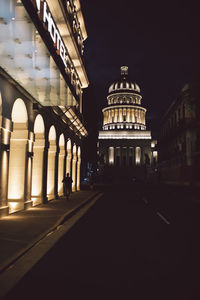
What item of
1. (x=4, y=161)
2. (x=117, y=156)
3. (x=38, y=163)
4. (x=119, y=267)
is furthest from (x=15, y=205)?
(x=117, y=156)

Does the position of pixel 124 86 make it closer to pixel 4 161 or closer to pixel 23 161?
pixel 23 161

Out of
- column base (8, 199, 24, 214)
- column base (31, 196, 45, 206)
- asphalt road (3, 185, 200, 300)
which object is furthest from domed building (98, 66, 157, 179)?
asphalt road (3, 185, 200, 300)

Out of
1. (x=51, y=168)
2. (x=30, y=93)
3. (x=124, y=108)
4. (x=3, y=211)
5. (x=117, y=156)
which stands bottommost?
(x=3, y=211)

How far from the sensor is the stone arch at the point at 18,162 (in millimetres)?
13375

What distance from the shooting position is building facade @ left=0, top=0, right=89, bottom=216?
7.75 metres

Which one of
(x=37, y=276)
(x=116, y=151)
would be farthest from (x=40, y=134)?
(x=116, y=151)

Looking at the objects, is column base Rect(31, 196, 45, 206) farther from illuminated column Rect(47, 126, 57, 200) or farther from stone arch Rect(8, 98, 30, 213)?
illuminated column Rect(47, 126, 57, 200)

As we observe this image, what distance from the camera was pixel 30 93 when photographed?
44.2 feet

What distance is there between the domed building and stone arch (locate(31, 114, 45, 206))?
7263cm

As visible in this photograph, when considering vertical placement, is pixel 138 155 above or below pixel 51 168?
above

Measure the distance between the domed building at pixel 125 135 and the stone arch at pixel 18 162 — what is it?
7576 centimetres

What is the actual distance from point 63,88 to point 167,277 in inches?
385

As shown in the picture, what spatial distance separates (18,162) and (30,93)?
307 cm

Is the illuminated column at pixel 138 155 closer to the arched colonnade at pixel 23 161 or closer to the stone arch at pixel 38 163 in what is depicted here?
the arched colonnade at pixel 23 161
